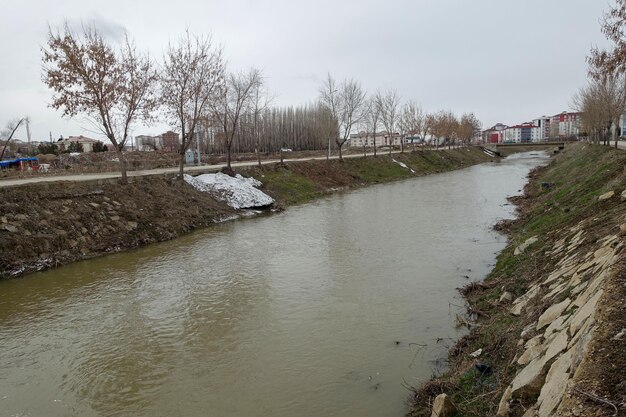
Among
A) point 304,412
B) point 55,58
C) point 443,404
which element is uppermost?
point 55,58

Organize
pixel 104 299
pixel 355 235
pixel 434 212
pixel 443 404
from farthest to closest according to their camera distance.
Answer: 1. pixel 434 212
2. pixel 355 235
3. pixel 104 299
4. pixel 443 404

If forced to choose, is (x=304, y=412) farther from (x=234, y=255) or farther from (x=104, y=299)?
(x=234, y=255)

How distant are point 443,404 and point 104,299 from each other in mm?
9820

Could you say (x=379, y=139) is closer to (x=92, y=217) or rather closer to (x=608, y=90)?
(x=608, y=90)

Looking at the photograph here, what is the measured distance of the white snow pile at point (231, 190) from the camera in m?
26.9

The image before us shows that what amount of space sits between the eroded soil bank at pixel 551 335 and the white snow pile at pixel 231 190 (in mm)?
18540

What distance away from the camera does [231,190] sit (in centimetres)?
2789

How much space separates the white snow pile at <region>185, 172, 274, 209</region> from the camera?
88.3 feet

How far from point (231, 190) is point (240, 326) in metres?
19.3

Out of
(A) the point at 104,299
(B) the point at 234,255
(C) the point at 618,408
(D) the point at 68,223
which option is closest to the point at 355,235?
(B) the point at 234,255

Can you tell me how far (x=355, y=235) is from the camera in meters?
18.8

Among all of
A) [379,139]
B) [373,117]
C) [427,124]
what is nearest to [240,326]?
[373,117]

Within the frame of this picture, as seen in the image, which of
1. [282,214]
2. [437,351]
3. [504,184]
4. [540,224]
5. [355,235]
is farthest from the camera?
[504,184]

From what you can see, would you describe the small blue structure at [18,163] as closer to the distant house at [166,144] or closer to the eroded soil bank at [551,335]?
the distant house at [166,144]
